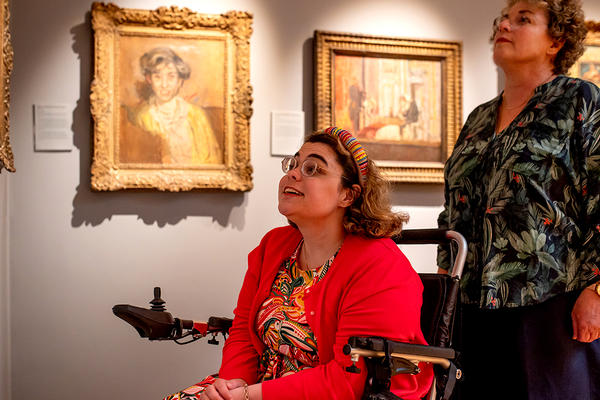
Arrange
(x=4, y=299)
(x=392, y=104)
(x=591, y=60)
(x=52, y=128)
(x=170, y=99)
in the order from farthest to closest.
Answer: (x=591, y=60)
(x=392, y=104)
(x=170, y=99)
(x=52, y=128)
(x=4, y=299)

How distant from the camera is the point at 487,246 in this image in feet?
7.07

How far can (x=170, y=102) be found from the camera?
3326 mm

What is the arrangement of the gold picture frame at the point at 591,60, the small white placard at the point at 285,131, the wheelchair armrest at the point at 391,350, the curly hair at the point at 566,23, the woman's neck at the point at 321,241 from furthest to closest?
the gold picture frame at the point at 591,60 → the small white placard at the point at 285,131 → the curly hair at the point at 566,23 → the woman's neck at the point at 321,241 → the wheelchair armrest at the point at 391,350

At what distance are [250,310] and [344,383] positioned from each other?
47 centimetres

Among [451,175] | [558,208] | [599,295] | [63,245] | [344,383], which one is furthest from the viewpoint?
[63,245]

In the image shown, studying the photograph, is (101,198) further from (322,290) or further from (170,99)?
(322,290)

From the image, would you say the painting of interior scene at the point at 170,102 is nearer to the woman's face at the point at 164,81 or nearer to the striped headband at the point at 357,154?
the woman's face at the point at 164,81

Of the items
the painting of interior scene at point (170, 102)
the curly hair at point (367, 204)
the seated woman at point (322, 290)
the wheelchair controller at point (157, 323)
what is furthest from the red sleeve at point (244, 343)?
the painting of interior scene at point (170, 102)

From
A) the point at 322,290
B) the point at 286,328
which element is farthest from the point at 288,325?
the point at 322,290

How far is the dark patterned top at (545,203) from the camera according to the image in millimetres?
2027

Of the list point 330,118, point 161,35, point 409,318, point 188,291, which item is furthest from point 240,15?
point 409,318

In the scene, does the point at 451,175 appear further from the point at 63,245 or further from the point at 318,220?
the point at 63,245

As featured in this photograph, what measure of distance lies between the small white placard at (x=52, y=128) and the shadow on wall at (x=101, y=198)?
0.14 feet

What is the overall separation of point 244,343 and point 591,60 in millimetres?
2892
